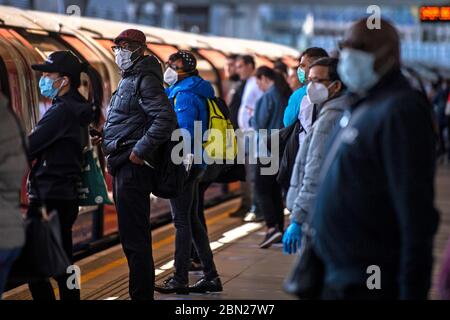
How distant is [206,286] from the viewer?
815 centimetres

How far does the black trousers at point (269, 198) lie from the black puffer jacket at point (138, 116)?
12.6 ft

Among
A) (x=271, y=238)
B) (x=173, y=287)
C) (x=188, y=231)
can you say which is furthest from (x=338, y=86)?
(x=271, y=238)

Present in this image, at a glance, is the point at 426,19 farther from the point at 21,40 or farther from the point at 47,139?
the point at 47,139

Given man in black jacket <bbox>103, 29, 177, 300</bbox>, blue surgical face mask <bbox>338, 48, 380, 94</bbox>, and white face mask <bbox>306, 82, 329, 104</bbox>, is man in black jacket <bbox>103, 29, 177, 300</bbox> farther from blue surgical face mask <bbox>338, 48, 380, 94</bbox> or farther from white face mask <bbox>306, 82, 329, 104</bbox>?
→ blue surgical face mask <bbox>338, 48, 380, 94</bbox>

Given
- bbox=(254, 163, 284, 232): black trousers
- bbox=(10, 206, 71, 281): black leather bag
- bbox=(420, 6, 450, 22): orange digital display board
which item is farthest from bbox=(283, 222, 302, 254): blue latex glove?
bbox=(420, 6, 450, 22): orange digital display board

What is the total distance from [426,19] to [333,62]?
11085mm

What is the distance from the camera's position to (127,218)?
6973 millimetres

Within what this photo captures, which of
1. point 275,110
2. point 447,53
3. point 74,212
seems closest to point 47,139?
point 74,212

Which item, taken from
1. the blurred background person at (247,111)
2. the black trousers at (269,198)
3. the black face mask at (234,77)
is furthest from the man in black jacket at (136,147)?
the black face mask at (234,77)

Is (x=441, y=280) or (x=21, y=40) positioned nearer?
(x=441, y=280)

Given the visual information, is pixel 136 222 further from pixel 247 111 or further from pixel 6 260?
pixel 247 111

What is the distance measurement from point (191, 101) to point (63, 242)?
1.80 m

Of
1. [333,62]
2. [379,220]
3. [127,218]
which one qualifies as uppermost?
[333,62]
